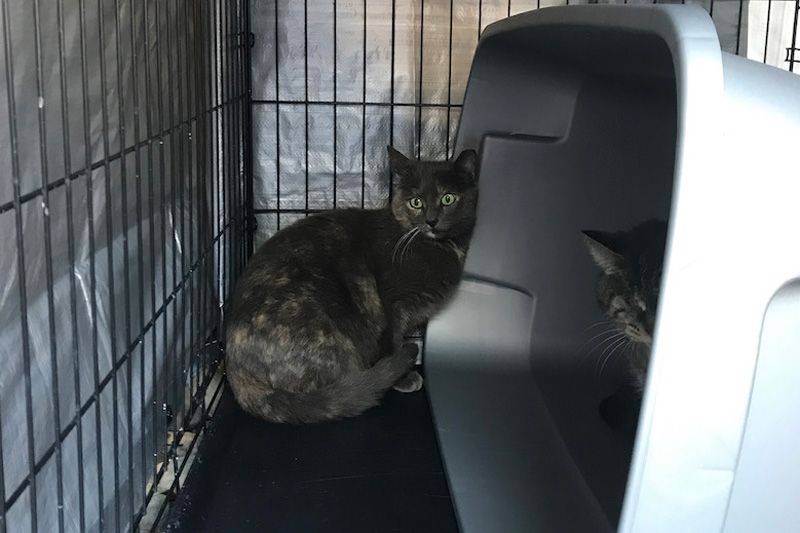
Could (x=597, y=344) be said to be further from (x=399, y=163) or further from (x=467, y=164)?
(x=399, y=163)

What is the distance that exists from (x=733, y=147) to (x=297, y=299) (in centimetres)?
101

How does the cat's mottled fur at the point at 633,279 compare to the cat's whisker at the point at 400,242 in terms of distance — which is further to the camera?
the cat's whisker at the point at 400,242

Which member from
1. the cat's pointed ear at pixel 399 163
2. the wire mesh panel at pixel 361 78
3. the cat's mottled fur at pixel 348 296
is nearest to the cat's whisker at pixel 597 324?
the cat's mottled fur at pixel 348 296

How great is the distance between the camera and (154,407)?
→ 1.29 metres

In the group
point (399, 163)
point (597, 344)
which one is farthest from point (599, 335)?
point (399, 163)

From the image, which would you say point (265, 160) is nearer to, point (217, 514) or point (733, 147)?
point (217, 514)

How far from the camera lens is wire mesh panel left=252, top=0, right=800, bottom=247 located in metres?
2.00

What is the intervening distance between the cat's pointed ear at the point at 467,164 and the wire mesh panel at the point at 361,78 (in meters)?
0.28

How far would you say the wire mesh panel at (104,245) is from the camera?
2.82ft

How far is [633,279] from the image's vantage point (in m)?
1.41

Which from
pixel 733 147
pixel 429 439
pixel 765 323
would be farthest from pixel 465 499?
pixel 733 147

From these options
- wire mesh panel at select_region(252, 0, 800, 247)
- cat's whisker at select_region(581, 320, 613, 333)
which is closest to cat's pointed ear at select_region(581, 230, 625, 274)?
cat's whisker at select_region(581, 320, 613, 333)

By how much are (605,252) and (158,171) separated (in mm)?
797

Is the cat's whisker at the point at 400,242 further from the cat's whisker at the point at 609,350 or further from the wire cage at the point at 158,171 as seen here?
the cat's whisker at the point at 609,350
